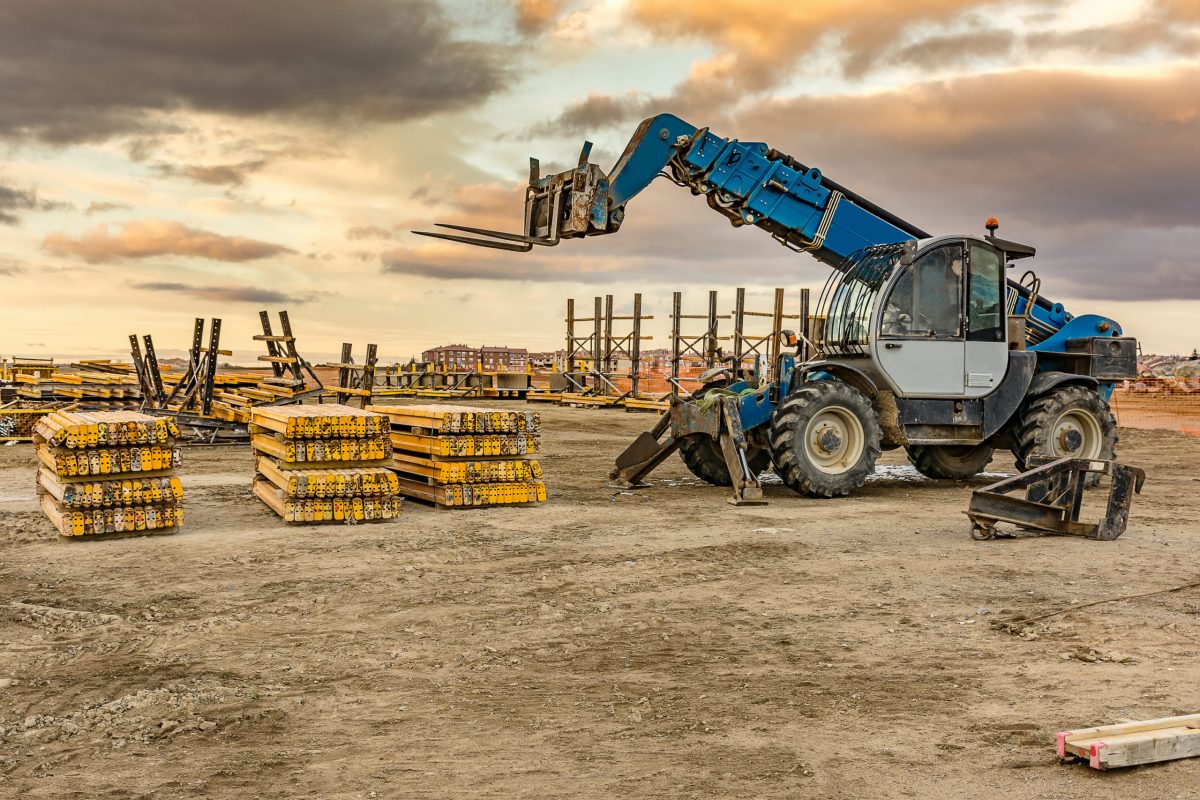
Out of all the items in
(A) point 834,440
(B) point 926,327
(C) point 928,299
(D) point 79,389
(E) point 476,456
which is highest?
(C) point 928,299

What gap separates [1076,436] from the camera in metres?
15.0

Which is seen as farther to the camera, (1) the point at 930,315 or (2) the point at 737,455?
(1) the point at 930,315

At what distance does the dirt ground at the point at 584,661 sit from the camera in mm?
4949

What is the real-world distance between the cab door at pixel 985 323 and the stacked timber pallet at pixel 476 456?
5652 mm

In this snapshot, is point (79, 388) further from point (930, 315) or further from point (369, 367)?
point (930, 315)

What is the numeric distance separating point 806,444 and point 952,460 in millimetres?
3820

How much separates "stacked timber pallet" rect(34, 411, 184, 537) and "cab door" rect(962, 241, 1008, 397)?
31.3ft

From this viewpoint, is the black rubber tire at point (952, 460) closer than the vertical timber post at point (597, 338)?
Yes

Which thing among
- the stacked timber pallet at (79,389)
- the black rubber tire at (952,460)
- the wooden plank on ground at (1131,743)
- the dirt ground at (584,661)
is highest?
the stacked timber pallet at (79,389)

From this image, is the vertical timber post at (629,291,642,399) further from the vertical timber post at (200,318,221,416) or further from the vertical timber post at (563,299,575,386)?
the vertical timber post at (200,318,221,416)

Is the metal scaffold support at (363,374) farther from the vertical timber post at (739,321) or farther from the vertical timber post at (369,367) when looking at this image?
the vertical timber post at (739,321)

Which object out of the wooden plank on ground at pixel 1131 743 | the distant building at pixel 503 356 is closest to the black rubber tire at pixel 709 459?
the wooden plank on ground at pixel 1131 743

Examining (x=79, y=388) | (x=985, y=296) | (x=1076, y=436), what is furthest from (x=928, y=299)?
(x=79, y=388)

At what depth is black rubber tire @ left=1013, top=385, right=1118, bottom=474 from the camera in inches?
575
